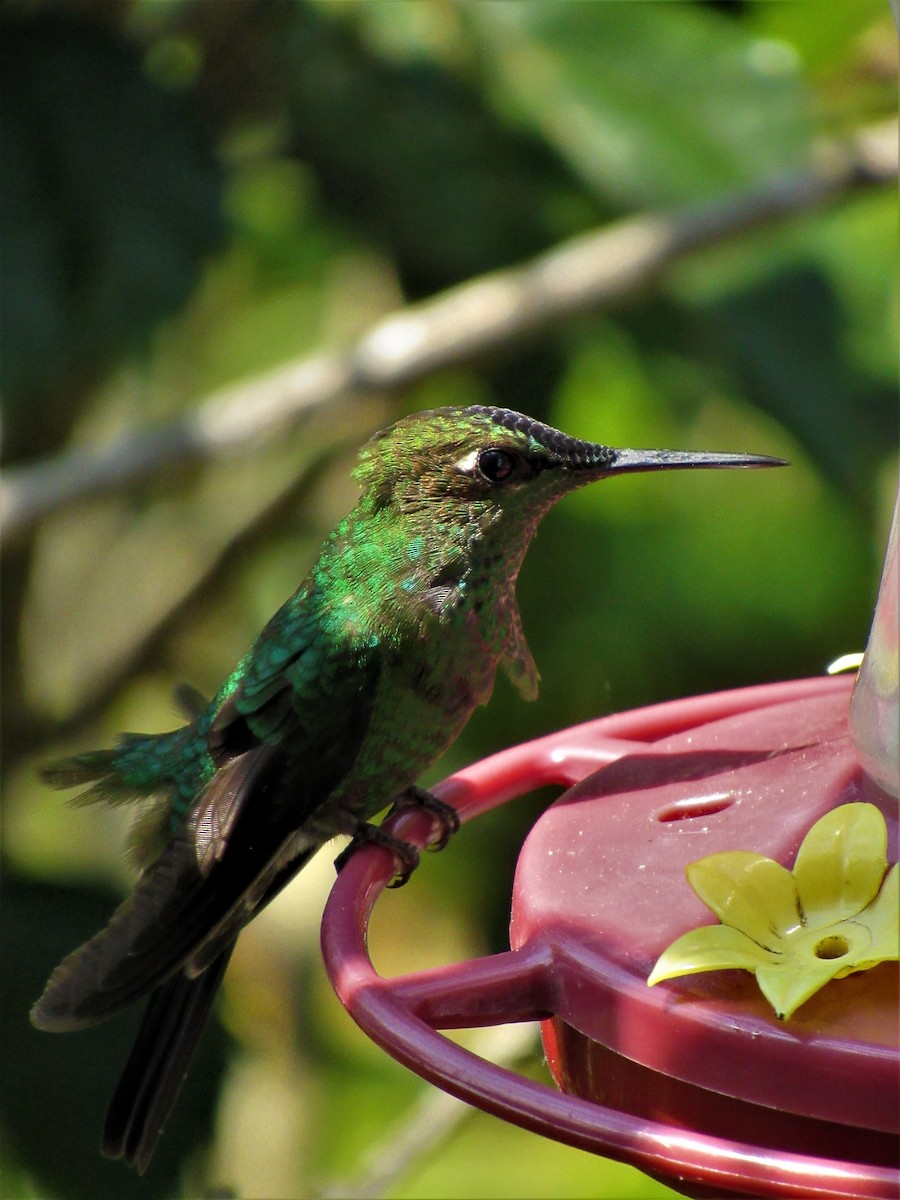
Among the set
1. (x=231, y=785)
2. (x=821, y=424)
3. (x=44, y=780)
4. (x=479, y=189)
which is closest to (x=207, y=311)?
(x=479, y=189)

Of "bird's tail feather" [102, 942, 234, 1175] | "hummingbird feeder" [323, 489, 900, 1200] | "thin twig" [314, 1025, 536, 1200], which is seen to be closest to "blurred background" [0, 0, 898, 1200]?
"thin twig" [314, 1025, 536, 1200]

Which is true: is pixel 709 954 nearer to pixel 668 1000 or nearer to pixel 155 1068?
pixel 668 1000

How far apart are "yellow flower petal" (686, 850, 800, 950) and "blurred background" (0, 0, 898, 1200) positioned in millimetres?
2199

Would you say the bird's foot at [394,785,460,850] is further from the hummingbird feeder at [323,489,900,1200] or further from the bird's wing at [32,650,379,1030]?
the hummingbird feeder at [323,489,900,1200]

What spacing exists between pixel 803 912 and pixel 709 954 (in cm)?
19

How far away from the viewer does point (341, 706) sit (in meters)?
2.68

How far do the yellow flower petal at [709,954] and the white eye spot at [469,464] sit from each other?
111 cm

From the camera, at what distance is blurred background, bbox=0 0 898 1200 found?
3.94 metres

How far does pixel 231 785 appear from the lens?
259 cm

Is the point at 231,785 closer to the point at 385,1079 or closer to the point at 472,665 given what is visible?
the point at 472,665

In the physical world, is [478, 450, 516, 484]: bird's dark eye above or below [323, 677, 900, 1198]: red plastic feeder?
above

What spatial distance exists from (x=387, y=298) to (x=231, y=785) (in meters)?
3.42

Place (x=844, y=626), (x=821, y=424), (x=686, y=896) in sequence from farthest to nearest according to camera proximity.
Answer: (x=844, y=626) < (x=821, y=424) < (x=686, y=896)

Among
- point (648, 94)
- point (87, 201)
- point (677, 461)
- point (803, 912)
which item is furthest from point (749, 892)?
point (648, 94)
